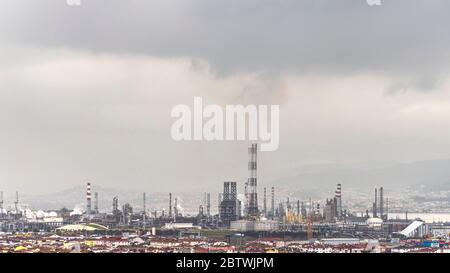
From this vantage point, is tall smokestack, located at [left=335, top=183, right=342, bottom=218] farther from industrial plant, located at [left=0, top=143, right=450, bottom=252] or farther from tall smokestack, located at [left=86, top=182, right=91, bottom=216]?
tall smokestack, located at [left=86, top=182, right=91, bottom=216]

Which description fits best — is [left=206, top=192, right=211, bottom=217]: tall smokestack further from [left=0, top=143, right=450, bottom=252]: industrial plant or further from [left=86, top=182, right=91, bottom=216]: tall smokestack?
[left=86, top=182, right=91, bottom=216]: tall smokestack

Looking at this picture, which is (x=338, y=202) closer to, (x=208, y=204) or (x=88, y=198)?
(x=208, y=204)

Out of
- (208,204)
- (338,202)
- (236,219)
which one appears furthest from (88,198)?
(338,202)

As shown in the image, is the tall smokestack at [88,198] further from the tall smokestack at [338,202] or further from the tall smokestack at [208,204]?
the tall smokestack at [338,202]

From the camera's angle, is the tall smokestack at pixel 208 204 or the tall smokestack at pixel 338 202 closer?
the tall smokestack at pixel 208 204

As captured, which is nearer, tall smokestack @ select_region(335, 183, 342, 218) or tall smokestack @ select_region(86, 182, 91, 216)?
tall smokestack @ select_region(86, 182, 91, 216)

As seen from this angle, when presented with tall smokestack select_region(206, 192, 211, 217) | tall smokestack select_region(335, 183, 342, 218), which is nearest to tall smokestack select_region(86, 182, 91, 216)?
tall smokestack select_region(206, 192, 211, 217)

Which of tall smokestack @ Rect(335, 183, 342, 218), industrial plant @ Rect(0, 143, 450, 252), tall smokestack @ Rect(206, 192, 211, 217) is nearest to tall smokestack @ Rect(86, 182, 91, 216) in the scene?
industrial plant @ Rect(0, 143, 450, 252)

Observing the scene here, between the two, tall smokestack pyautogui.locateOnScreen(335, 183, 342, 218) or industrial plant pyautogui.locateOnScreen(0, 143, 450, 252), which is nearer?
industrial plant pyautogui.locateOnScreen(0, 143, 450, 252)

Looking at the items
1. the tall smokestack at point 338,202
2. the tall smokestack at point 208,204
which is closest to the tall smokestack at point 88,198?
the tall smokestack at point 208,204
